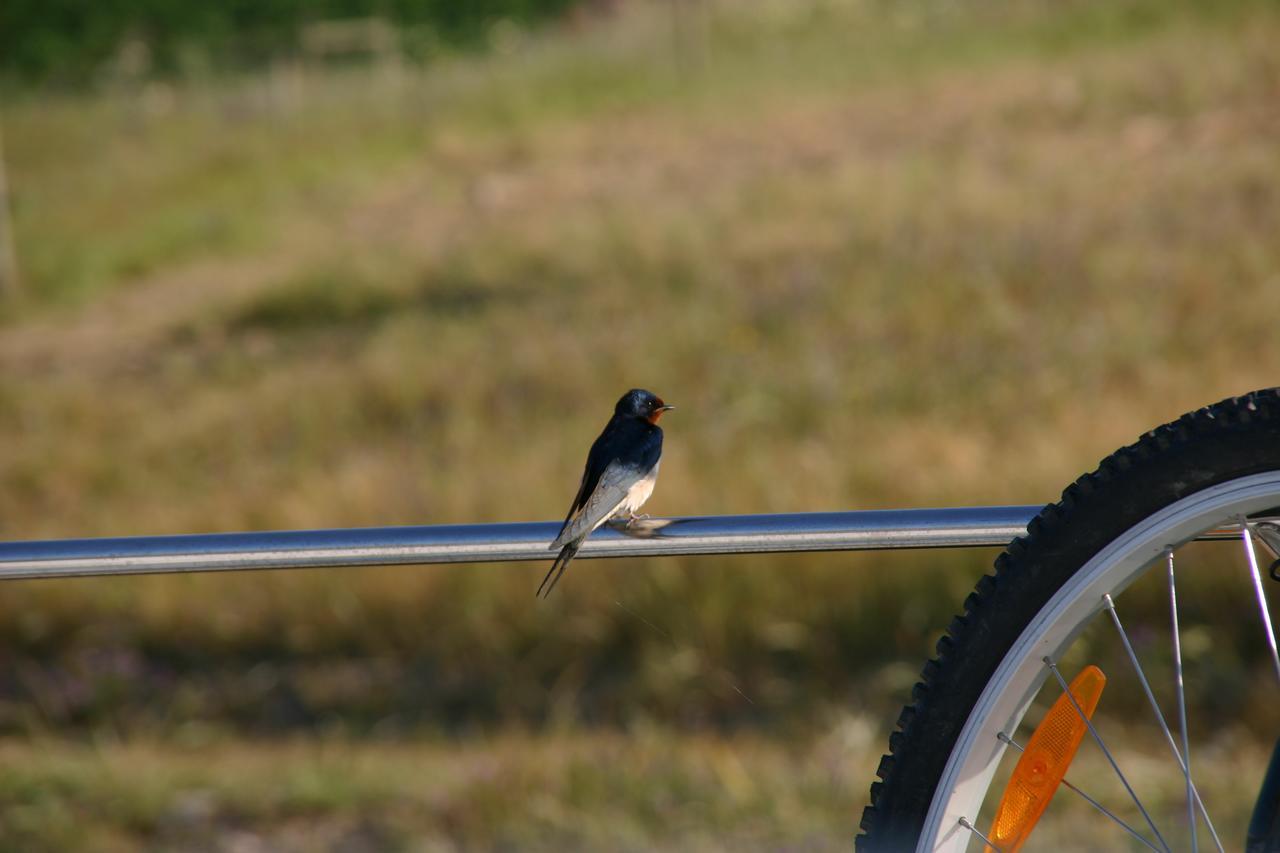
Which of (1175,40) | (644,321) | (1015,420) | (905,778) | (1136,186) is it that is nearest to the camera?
(905,778)

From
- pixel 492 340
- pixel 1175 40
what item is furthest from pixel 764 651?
pixel 1175 40

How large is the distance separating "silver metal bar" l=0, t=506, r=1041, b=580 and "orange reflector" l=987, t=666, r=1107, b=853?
162 millimetres

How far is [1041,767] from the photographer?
1.39 m

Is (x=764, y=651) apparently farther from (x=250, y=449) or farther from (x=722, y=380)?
(x=250, y=449)

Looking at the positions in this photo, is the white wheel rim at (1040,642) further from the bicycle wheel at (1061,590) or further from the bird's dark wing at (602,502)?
the bird's dark wing at (602,502)

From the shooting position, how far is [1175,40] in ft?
49.4

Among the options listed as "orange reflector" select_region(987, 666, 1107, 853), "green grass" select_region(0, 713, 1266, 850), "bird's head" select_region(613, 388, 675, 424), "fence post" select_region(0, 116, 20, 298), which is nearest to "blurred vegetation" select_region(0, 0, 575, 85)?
"fence post" select_region(0, 116, 20, 298)

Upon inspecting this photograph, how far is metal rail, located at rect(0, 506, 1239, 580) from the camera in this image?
1393 mm

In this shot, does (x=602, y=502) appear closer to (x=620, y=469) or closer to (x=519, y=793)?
(x=620, y=469)

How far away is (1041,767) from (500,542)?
552mm

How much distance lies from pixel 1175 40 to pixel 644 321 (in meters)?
8.61

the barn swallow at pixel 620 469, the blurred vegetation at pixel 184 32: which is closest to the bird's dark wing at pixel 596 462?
the barn swallow at pixel 620 469

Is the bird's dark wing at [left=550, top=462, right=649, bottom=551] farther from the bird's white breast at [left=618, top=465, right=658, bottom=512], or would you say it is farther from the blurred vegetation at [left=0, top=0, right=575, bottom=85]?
the blurred vegetation at [left=0, top=0, right=575, bottom=85]

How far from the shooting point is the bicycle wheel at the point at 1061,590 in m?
1.25
